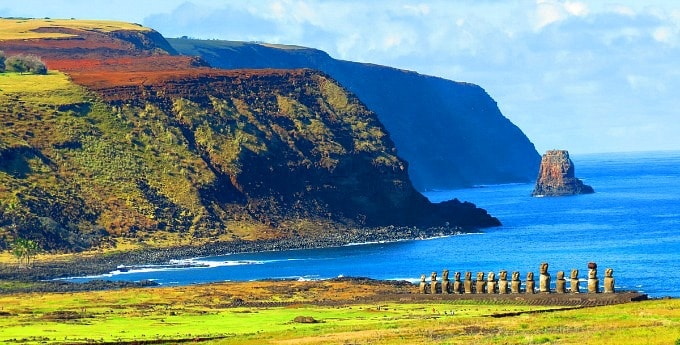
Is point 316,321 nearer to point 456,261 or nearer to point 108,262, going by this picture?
point 456,261

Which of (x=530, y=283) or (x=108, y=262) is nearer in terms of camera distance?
(x=530, y=283)

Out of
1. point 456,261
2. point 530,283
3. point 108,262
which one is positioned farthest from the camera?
point 108,262

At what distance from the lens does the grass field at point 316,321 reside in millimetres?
63438

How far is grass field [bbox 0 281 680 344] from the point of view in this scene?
63438 millimetres

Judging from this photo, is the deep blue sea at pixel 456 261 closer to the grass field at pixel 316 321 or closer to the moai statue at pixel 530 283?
the grass field at pixel 316 321

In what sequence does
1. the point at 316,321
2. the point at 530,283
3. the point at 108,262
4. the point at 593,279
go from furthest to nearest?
1. the point at 108,262
2. the point at 530,283
3. the point at 593,279
4. the point at 316,321

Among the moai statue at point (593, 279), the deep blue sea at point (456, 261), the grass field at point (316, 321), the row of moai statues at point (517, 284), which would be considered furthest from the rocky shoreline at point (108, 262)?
the moai statue at point (593, 279)

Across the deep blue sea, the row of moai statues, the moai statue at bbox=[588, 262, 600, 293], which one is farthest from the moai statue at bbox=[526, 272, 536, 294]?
the deep blue sea

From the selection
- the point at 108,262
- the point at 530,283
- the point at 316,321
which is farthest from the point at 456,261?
the point at 316,321

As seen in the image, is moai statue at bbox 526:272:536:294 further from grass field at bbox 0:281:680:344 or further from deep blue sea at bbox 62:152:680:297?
deep blue sea at bbox 62:152:680:297

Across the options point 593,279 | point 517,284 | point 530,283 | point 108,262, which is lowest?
point 108,262

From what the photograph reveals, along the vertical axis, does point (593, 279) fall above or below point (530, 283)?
above

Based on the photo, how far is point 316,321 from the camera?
82.0m

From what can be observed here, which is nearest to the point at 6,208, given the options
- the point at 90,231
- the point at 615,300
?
A: the point at 90,231
